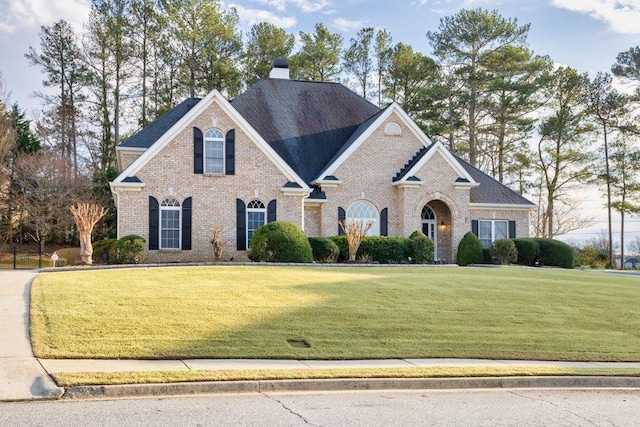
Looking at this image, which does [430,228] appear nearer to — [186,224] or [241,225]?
[241,225]

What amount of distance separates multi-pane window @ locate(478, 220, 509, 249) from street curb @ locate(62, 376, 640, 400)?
857 inches

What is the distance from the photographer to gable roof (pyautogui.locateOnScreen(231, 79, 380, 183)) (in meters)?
31.2

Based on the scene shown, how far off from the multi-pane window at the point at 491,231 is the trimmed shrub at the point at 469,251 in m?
2.19

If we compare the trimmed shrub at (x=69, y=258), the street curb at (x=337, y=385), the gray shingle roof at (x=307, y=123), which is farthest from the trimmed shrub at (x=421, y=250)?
the street curb at (x=337, y=385)

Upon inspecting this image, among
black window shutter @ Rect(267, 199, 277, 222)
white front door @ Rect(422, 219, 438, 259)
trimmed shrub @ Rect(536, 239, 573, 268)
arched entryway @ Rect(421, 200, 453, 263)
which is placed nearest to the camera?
black window shutter @ Rect(267, 199, 277, 222)

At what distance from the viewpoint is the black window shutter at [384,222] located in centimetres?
3002

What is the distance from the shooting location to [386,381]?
919 centimetres

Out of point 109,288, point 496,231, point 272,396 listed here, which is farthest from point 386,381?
point 496,231

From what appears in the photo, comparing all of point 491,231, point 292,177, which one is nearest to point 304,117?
point 292,177

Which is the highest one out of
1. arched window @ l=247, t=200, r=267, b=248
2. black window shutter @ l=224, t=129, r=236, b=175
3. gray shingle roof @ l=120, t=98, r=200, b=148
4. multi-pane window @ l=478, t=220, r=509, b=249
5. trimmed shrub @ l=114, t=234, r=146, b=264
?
gray shingle roof @ l=120, t=98, r=200, b=148

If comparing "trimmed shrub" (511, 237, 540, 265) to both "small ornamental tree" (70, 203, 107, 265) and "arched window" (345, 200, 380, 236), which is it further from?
"small ornamental tree" (70, 203, 107, 265)

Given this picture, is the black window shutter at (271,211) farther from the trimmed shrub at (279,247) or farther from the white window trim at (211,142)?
the trimmed shrub at (279,247)

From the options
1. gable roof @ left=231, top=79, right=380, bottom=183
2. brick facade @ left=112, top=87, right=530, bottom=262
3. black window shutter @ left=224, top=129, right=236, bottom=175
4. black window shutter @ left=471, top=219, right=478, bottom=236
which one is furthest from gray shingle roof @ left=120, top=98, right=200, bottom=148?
black window shutter @ left=471, top=219, right=478, bottom=236

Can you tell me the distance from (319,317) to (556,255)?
20654 mm
